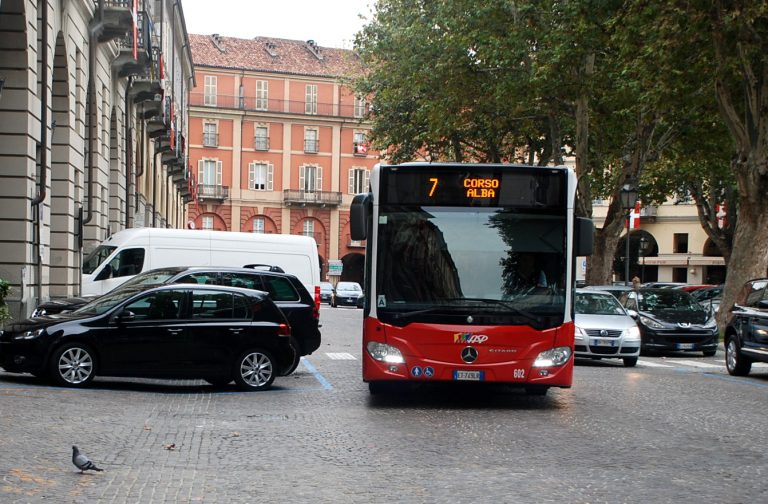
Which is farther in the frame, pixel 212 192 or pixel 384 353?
pixel 212 192

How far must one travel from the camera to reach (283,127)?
3445 inches

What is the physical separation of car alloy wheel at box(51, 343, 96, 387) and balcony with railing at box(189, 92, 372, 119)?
71617mm

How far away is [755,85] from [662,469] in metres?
21.3

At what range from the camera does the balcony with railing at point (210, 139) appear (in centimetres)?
8562

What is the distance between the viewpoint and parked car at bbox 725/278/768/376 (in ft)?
62.7

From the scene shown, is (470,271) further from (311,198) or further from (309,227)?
(309,227)

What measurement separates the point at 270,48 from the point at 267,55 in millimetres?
1457

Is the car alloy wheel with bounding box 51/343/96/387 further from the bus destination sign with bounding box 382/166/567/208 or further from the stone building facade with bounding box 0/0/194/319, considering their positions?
the stone building facade with bounding box 0/0/194/319

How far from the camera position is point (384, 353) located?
13797 mm

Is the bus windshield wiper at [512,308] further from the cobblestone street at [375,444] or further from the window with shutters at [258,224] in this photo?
the window with shutters at [258,224]

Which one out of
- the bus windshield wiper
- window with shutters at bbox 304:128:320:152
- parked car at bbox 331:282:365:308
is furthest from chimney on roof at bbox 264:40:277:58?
the bus windshield wiper

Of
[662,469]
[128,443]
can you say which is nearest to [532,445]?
[662,469]

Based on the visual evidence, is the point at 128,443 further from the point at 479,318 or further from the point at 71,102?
the point at 71,102

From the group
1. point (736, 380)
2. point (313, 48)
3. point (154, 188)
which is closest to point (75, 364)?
point (736, 380)
